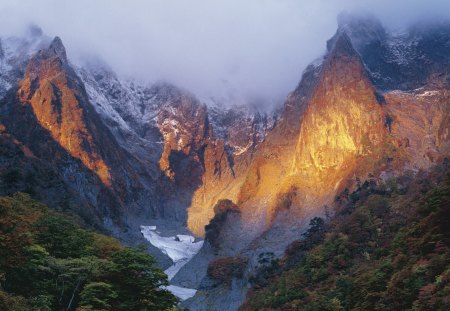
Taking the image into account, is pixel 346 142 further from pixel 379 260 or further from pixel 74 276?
pixel 74 276

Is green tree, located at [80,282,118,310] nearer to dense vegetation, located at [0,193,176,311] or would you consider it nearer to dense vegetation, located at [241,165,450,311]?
dense vegetation, located at [0,193,176,311]

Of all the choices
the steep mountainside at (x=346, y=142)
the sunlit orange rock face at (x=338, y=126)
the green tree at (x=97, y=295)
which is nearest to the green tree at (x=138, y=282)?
the green tree at (x=97, y=295)

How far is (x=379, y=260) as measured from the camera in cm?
5738

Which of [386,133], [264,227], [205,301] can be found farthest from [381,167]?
[205,301]

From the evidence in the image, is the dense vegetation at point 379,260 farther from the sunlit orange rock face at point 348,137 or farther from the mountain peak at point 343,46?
the mountain peak at point 343,46

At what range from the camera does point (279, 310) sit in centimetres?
6725

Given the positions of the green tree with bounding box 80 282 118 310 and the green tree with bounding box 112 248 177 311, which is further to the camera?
the green tree with bounding box 112 248 177 311

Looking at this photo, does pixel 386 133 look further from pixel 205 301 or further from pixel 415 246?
pixel 415 246

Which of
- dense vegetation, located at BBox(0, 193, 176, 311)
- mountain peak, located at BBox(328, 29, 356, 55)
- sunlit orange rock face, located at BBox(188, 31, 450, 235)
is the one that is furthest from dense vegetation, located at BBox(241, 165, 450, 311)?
mountain peak, located at BBox(328, 29, 356, 55)

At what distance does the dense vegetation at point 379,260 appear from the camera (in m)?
35.4

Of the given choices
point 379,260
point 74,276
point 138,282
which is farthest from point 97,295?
point 379,260

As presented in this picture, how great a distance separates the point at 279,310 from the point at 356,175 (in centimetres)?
8996

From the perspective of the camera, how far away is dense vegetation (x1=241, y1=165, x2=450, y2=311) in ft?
116

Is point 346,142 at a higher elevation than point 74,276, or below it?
higher
